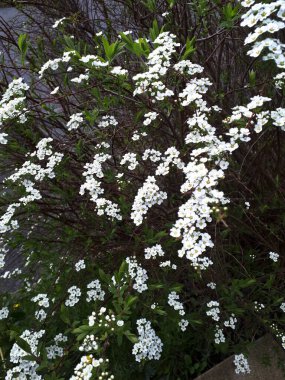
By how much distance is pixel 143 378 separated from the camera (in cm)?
293

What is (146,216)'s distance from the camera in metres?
2.69

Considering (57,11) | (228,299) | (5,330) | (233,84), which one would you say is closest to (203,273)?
(228,299)

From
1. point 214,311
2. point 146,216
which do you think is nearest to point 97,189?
point 146,216

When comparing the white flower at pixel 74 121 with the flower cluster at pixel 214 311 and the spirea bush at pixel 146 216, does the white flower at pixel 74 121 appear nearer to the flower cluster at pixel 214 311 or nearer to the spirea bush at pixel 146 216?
the spirea bush at pixel 146 216

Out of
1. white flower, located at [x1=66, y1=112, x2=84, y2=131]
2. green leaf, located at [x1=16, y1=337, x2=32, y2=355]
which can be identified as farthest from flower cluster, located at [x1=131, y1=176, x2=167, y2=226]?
green leaf, located at [x1=16, y1=337, x2=32, y2=355]

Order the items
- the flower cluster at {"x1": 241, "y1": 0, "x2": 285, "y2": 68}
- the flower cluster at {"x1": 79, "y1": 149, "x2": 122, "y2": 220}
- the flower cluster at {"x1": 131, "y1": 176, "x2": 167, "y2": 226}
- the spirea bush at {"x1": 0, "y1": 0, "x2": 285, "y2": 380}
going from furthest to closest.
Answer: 1. the flower cluster at {"x1": 79, "y1": 149, "x2": 122, "y2": 220}
2. the spirea bush at {"x1": 0, "y1": 0, "x2": 285, "y2": 380}
3. the flower cluster at {"x1": 131, "y1": 176, "x2": 167, "y2": 226}
4. the flower cluster at {"x1": 241, "y1": 0, "x2": 285, "y2": 68}

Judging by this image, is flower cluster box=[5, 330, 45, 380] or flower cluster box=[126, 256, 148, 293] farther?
flower cluster box=[126, 256, 148, 293]

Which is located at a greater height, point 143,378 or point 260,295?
point 260,295

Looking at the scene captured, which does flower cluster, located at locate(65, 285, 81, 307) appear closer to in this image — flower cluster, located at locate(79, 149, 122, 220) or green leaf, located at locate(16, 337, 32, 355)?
green leaf, located at locate(16, 337, 32, 355)

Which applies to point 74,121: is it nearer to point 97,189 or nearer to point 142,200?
point 97,189

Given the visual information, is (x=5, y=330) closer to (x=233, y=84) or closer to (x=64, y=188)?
(x=64, y=188)

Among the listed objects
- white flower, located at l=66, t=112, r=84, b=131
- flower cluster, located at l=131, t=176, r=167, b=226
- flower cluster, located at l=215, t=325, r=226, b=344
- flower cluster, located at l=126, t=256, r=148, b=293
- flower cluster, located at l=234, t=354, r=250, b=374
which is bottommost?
flower cluster, located at l=234, t=354, r=250, b=374

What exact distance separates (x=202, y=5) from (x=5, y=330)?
2.58 m

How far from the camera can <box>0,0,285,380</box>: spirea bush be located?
86.7 inches
